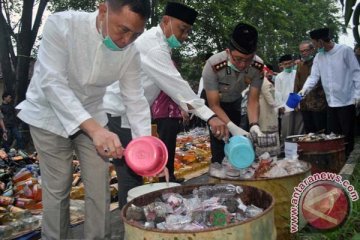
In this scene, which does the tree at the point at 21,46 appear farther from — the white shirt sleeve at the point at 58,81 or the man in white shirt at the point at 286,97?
the white shirt sleeve at the point at 58,81

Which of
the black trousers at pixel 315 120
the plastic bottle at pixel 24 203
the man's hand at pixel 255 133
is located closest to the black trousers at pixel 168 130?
the man's hand at pixel 255 133

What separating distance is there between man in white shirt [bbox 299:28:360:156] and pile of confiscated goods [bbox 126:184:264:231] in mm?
3596

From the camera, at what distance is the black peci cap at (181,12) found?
11.0 feet

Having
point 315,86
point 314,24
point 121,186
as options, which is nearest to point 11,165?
point 121,186

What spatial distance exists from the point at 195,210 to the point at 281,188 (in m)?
0.80

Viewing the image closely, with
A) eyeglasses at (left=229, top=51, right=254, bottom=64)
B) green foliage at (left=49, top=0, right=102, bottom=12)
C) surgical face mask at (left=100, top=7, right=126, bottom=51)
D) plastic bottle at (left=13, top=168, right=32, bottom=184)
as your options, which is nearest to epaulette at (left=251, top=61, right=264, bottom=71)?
eyeglasses at (left=229, top=51, right=254, bottom=64)

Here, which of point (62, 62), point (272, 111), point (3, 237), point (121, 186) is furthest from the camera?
point (272, 111)

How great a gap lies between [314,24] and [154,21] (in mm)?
19630

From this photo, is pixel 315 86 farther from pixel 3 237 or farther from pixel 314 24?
pixel 314 24

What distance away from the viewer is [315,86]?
236 inches

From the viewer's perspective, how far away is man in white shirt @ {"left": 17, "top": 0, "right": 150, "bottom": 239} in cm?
224

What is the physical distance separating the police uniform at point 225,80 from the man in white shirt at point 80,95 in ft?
3.71

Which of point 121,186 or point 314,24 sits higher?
point 314,24

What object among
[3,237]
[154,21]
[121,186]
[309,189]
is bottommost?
[3,237]
